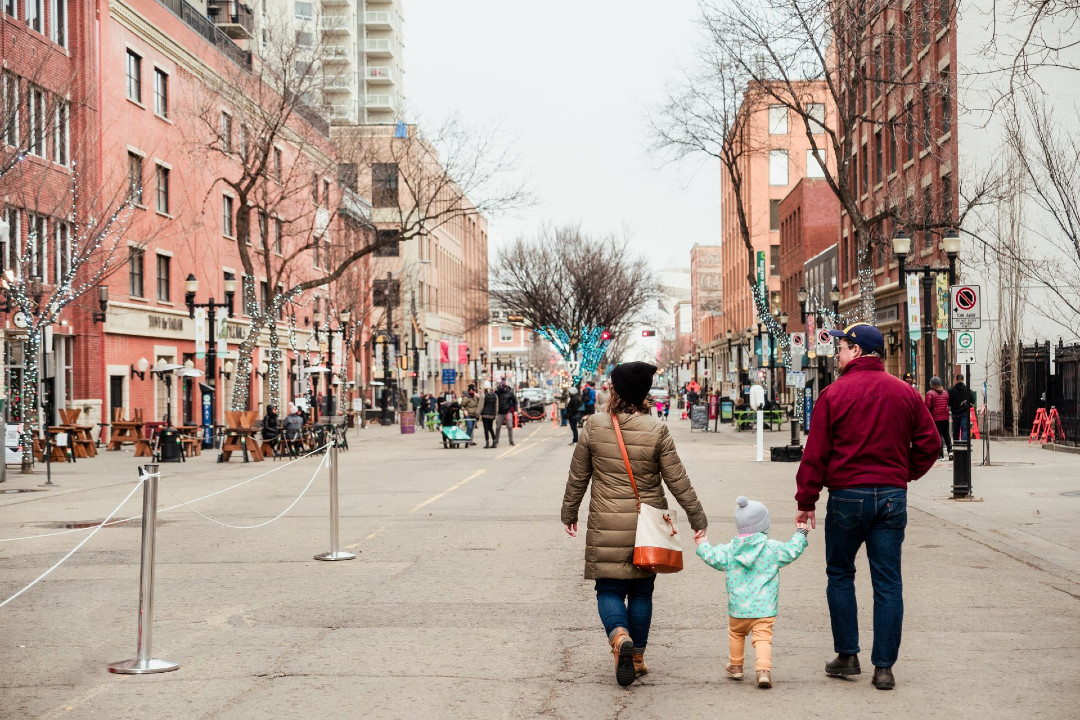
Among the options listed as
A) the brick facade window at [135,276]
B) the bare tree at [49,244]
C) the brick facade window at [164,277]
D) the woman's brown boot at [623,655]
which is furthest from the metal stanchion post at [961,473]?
the brick facade window at [164,277]

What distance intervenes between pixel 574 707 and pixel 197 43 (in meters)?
41.7

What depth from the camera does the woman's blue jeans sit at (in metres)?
6.67

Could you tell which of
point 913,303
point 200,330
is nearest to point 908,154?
point 913,303

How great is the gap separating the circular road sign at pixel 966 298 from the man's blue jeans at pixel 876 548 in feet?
44.7

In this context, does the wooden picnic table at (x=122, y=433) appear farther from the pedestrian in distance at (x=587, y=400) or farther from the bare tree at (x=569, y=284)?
the bare tree at (x=569, y=284)

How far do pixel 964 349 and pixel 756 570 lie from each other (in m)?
Answer: 15.6

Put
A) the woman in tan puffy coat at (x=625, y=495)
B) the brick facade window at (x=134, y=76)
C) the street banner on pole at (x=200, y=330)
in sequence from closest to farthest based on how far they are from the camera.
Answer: the woman in tan puffy coat at (x=625, y=495) < the street banner on pole at (x=200, y=330) < the brick facade window at (x=134, y=76)

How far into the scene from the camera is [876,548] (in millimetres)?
6578

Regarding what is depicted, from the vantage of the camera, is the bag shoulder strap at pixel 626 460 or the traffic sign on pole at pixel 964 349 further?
the traffic sign on pole at pixel 964 349

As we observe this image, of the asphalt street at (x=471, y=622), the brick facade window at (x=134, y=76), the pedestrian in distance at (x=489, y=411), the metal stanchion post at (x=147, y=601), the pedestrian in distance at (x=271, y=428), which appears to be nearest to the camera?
the asphalt street at (x=471, y=622)

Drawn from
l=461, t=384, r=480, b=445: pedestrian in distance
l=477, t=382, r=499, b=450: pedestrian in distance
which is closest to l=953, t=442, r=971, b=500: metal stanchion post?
l=477, t=382, r=499, b=450: pedestrian in distance

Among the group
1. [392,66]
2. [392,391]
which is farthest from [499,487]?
[392,66]

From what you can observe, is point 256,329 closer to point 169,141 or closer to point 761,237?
point 169,141

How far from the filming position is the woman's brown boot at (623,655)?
6.50m
